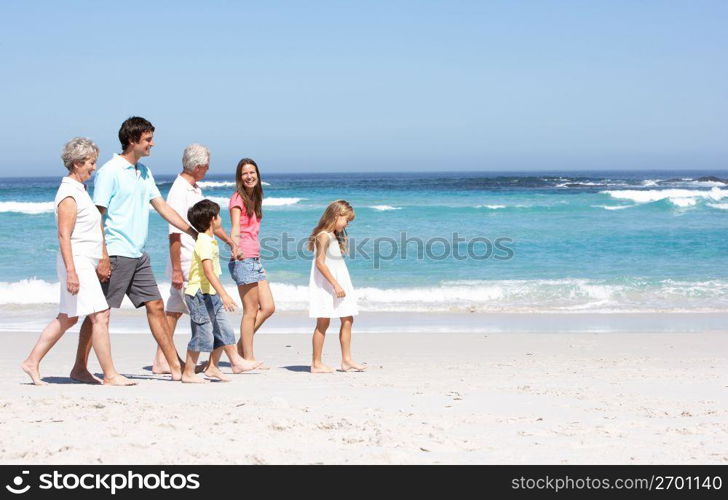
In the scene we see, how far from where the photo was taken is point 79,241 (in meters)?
4.86

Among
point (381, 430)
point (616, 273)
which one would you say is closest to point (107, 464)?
point (381, 430)

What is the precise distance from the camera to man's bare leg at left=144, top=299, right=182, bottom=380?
17.3 ft

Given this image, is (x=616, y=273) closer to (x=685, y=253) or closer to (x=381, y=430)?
(x=685, y=253)

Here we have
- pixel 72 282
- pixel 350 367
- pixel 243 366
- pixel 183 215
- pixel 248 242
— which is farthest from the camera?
pixel 350 367

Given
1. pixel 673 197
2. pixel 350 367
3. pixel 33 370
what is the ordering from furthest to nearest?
pixel 673 197, pixel 350 367, pixel 33 370

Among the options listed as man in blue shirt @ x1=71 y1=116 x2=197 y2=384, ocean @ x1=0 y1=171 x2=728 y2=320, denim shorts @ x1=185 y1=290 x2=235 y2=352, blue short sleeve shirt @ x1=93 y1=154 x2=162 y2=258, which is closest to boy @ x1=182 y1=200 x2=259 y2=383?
denim shorts @ x1=185 y1=290 x2=235 y2=352

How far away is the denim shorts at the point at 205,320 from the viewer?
535cm

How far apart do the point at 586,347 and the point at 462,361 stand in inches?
55.5

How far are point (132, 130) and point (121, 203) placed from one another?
0.45 metres

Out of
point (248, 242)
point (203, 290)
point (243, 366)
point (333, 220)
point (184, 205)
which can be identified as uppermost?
point (184, 205)

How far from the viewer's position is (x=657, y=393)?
16.9 feet

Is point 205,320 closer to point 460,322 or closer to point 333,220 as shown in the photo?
point 333,220

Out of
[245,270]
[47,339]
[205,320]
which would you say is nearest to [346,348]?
[245,270]

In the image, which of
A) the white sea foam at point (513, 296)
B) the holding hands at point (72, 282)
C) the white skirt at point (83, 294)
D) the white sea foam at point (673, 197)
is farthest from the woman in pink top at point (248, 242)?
the white sea foam at point (673, 197)
